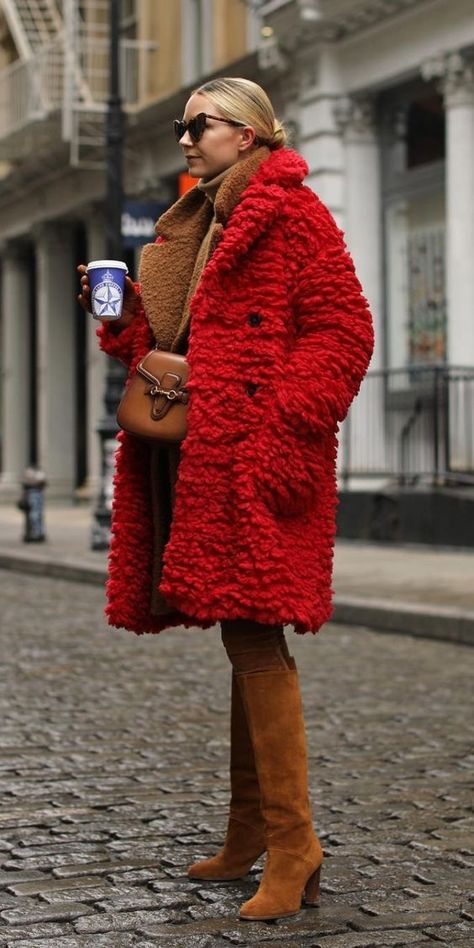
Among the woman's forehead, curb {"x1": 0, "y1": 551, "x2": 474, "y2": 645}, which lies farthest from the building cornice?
the woman's forehead

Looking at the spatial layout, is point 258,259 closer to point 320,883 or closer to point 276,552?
point 276,552

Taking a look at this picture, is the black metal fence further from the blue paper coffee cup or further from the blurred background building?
the blue paper coffee cup

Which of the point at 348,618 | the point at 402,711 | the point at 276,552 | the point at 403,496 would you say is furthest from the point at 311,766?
the point at 403,496

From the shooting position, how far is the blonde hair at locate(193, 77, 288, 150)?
3910 mm

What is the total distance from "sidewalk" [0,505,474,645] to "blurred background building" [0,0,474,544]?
91 cm

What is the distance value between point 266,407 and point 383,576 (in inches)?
376

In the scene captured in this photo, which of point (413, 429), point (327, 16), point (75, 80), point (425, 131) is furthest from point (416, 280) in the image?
point (75, 80)

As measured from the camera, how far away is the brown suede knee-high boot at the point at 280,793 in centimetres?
379

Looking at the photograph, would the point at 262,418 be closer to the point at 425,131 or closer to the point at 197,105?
the point at 197,105

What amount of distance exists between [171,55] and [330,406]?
21.5 m

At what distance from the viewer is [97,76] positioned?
25.3 m

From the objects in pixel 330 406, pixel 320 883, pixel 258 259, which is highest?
pixel 258 259

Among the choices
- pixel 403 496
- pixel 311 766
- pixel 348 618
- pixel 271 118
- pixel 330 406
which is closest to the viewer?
pixel 330 406

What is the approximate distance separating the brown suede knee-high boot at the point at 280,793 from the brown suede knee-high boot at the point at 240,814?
0.21m
